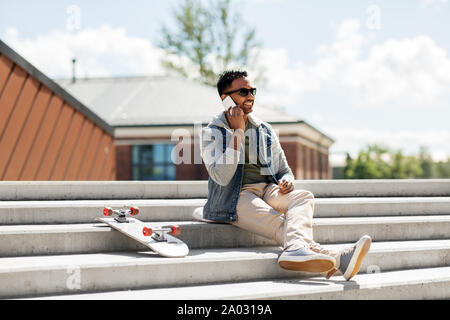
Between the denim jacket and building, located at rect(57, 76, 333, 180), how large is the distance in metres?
16.0

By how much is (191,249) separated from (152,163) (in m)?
19.0

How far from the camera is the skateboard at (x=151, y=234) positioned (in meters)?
3.79

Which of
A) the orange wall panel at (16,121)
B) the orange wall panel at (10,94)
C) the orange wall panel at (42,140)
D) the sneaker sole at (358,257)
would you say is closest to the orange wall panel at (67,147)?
the orange wall panel at (42,140)

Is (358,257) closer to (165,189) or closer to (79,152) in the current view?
(165,189)

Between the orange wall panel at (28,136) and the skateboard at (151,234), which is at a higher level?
the orange wall panel at (28,136)

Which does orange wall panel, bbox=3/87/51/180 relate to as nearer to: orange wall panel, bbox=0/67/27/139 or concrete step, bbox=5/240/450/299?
orange wall panel, bbox=0/67/27/139

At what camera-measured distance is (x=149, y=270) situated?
3578 millimetres

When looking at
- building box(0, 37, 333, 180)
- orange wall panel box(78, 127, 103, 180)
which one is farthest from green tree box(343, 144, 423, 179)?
orange wall panel box(78, 127, 103, 180)

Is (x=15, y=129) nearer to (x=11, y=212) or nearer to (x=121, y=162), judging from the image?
(x=11, y=212)

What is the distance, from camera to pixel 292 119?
21453 millimetres

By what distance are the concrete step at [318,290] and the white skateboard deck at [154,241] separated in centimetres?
28

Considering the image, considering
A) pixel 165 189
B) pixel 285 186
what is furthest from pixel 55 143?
pixel 285 186

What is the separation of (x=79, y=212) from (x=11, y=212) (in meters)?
0.52

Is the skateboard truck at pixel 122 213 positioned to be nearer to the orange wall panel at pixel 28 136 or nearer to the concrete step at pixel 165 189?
the concrete step at pixel 165 189
